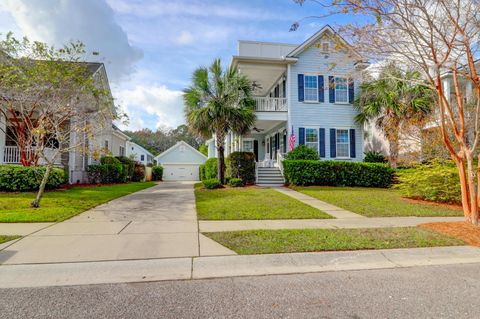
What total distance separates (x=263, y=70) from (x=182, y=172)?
1995 centimetres

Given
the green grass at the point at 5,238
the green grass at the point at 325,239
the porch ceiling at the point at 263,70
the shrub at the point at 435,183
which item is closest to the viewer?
the green grass at the point at 325,239

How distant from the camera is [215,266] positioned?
403 cm

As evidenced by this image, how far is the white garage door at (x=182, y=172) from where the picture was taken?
33.8 m

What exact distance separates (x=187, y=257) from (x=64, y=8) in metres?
12.8

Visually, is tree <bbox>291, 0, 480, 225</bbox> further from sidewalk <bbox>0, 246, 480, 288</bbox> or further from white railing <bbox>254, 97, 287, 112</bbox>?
white railing <bbox>254, 97, 287, 112</bbox>

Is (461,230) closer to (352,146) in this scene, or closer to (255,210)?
(255,210)

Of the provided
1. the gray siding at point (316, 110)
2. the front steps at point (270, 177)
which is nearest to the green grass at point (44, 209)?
the front steps at point (270, 177)

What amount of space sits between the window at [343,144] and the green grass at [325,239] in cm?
1184

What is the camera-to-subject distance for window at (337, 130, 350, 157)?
57.2 feet

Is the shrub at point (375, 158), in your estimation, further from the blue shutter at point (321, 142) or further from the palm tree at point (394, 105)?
the blue shutter at point (321, 142)

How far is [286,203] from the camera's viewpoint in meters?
9.26

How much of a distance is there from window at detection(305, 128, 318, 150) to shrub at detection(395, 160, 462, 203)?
646 centimetres

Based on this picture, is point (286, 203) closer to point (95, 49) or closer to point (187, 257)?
point (187, 257)

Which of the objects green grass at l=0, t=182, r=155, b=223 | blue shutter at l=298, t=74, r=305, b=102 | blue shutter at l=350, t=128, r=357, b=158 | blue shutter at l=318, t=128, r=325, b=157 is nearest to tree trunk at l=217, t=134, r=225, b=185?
green grass at l=0, t=182, r=155, b=223
